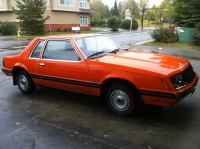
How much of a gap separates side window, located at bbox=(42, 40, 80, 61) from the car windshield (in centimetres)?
22

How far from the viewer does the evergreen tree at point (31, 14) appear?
28969 mm

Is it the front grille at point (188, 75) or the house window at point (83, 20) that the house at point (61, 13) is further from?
the front grille at point (188, 75)

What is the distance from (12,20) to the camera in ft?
115

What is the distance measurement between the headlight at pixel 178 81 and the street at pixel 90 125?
2.20ft

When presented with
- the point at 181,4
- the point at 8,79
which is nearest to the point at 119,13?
the point at 181,4

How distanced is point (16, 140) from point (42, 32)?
29.0m

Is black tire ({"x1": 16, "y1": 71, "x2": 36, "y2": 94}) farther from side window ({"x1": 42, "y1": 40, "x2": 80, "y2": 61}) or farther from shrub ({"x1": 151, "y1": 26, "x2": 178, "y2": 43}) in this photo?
shrub ({"x1": 151, "y1": 26, "x2": 178, "y2": 43})

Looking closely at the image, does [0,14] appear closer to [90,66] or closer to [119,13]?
[90,66]

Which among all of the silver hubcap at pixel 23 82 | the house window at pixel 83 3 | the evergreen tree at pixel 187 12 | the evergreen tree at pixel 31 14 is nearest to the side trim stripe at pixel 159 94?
the silver hubcap at pixel 23 82

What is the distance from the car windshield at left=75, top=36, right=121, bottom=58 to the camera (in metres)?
4.72

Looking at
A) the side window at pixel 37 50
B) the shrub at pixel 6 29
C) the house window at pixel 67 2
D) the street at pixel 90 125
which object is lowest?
the street at pixel 90 125

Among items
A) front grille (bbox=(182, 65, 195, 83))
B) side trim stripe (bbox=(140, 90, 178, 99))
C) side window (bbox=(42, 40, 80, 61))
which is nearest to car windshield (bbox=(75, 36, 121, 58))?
side window (bbox=(42, 40, 80, 61))

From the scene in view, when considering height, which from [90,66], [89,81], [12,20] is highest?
[12,20]

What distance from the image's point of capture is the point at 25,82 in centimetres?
569
